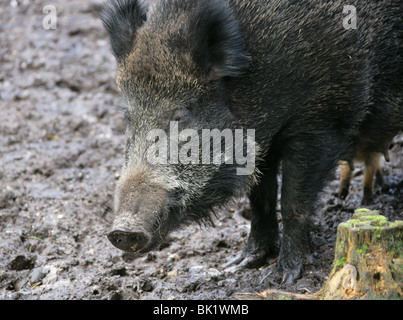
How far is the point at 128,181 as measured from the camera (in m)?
3.91

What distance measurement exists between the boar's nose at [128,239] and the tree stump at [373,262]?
1.22m

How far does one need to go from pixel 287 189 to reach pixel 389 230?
139cm

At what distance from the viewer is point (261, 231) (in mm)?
5188

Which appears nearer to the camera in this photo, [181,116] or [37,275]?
[181,116]

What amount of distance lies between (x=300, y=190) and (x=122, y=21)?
1852 millimetres

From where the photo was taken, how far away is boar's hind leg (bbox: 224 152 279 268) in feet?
16.8

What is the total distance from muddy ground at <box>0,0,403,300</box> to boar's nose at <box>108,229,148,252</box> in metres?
0.81

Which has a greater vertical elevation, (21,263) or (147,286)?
(21,263)

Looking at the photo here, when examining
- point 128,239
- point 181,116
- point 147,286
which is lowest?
point 147,286

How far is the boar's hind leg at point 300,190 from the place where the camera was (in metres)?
4.55

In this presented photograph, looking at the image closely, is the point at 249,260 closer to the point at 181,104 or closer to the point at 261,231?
the point at 261,231

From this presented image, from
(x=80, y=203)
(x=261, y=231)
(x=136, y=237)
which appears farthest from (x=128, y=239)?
(x=80, y=203)

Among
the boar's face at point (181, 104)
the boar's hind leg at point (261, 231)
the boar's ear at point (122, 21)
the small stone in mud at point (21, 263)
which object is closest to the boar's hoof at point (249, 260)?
the boar's hind leg at point (261, 231)

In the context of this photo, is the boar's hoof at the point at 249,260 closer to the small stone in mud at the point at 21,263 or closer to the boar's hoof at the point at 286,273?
the boar's hoof at the point at 286,273
